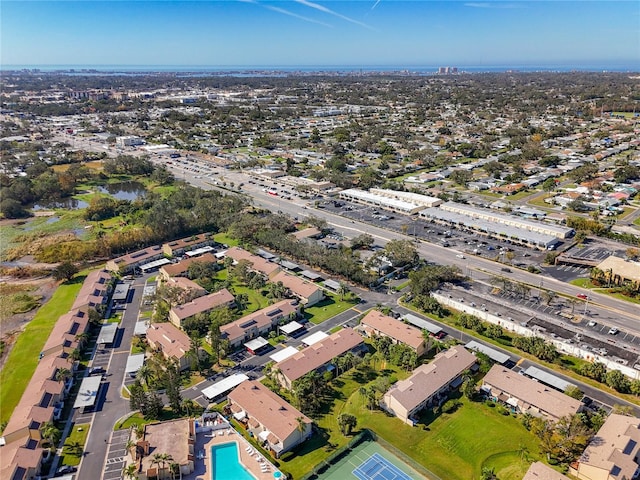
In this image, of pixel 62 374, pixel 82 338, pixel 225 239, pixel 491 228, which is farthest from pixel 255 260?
pixel 491 228

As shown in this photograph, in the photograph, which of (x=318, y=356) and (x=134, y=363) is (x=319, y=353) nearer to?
(x=318, y=356)

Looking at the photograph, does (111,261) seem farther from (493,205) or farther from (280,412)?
(493,205)

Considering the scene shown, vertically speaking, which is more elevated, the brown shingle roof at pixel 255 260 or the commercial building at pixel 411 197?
the commercial building at pixel 411 197

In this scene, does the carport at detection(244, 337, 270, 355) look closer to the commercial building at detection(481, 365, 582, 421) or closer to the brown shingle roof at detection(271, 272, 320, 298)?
the brown shingle roof at detection(271, 272, 320, 298)

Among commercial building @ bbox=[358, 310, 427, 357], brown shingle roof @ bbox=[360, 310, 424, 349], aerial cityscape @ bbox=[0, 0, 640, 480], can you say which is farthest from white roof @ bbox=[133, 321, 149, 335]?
brown shingle roof @ bbox=[360, 310, 424, 349]

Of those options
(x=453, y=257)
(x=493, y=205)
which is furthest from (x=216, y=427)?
(x=493, y=205)

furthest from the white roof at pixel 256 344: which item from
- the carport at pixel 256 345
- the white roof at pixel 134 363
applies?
the white roof at pixel 134 363

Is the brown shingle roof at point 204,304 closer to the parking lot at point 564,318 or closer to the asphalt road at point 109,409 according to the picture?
the asphalt road at point 109,409
